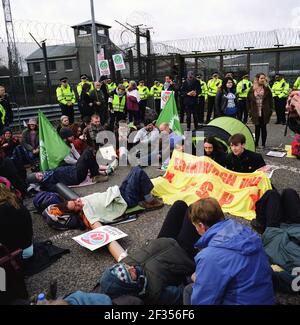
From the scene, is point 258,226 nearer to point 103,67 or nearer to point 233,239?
point 233,239

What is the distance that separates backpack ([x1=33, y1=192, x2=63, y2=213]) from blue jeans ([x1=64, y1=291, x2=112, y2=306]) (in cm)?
294

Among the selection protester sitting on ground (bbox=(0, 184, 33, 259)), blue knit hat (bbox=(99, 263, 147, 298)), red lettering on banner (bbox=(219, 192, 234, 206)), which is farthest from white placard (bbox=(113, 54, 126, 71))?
blue knit hat (bbox=(99, 263, 147, 298))

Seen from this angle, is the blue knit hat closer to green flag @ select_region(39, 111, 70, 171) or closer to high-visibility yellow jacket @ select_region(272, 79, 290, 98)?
green flag @ select_region(39, 111, 70, 171)

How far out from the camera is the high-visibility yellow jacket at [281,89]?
12.1 m

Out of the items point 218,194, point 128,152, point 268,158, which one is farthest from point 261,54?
point 218,194

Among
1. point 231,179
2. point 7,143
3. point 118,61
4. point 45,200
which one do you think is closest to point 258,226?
point 231,179

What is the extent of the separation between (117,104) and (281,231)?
9374mm

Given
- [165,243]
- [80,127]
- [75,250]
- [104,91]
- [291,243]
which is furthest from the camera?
[104,91]

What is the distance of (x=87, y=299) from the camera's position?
2572mm

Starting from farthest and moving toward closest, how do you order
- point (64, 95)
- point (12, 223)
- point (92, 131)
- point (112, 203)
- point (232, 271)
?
point (64, 95) < point (92, 131) < point (112, 203) < point (12, 223) < point (232, 271)

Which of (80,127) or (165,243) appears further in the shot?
(80,127)
